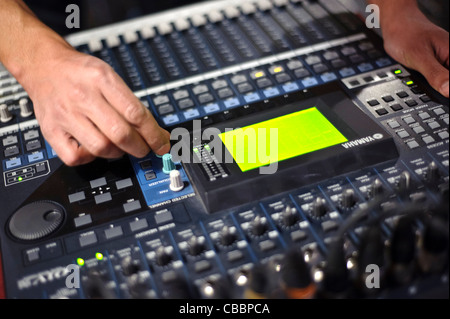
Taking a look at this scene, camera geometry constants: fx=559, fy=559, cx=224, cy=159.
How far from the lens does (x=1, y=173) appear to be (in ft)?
4.33

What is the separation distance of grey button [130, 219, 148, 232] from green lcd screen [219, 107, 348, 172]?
23 centimetres

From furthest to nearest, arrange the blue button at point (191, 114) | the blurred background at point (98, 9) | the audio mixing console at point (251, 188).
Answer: the blurred background at point (98, 9)
the blue button at point (191, 114)
the audio mixing console at point (251, 188)

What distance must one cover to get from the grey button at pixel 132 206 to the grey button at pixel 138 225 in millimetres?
38

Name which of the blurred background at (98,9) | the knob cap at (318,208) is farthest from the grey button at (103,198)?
the blurred background at (98,9)

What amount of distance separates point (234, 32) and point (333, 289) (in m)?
0.97

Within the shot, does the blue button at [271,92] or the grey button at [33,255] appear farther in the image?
the blue button at [271,92]

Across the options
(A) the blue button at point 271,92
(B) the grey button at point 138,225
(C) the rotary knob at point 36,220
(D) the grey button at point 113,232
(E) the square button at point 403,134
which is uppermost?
(E) the square button at point 403,134

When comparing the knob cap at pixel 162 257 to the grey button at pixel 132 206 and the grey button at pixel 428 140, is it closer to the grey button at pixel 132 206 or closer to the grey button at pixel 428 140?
the grey button at pixel 132 206

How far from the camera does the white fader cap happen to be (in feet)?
3.96

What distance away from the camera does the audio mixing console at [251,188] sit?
981 millimetres

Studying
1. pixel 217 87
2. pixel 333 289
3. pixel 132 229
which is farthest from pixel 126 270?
pixel 217 87

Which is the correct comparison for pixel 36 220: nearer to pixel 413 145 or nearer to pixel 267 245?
pixel 267 245

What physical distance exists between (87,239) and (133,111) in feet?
0.98

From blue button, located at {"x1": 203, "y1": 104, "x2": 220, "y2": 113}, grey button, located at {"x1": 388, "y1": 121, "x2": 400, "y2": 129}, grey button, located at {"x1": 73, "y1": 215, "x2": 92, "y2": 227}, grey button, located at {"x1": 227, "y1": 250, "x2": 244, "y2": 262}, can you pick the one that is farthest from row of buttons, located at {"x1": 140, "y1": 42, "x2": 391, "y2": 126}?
grey button, located at {"x1": 227, "y1": 250, "x2": 244, "y2": 262}
